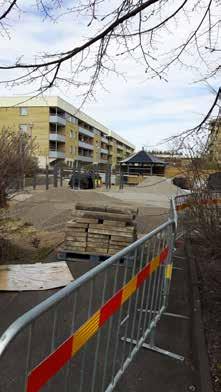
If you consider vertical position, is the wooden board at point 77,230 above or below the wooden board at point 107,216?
below

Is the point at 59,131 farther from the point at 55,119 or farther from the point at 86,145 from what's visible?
the point at 86,145

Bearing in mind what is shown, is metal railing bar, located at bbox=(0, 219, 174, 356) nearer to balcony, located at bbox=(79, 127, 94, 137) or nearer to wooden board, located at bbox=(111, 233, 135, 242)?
wooden board, located at bbox=(111, 233, 135, 242)

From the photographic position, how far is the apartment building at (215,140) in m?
4.95

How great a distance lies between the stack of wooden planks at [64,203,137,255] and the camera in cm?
698

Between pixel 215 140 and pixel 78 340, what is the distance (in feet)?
12.4

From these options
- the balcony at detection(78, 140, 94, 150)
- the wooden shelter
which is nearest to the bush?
the wooden shelter


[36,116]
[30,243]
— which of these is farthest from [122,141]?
[30,243]

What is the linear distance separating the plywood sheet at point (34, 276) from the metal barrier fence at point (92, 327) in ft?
6.20

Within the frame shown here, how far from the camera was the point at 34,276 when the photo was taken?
19.3 ft

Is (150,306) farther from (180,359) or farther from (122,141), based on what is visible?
(122,141)

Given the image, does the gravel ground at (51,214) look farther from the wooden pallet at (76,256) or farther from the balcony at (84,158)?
the balcony at (84,158)

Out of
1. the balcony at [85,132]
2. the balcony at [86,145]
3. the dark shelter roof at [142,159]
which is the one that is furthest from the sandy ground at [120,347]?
the balcony at [85,132]

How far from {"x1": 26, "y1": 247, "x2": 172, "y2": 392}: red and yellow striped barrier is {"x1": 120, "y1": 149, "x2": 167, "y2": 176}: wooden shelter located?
34047 mm

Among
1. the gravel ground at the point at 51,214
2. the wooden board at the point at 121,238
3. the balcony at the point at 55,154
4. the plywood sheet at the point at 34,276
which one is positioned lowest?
the plywood sheet at the point at 34,276
